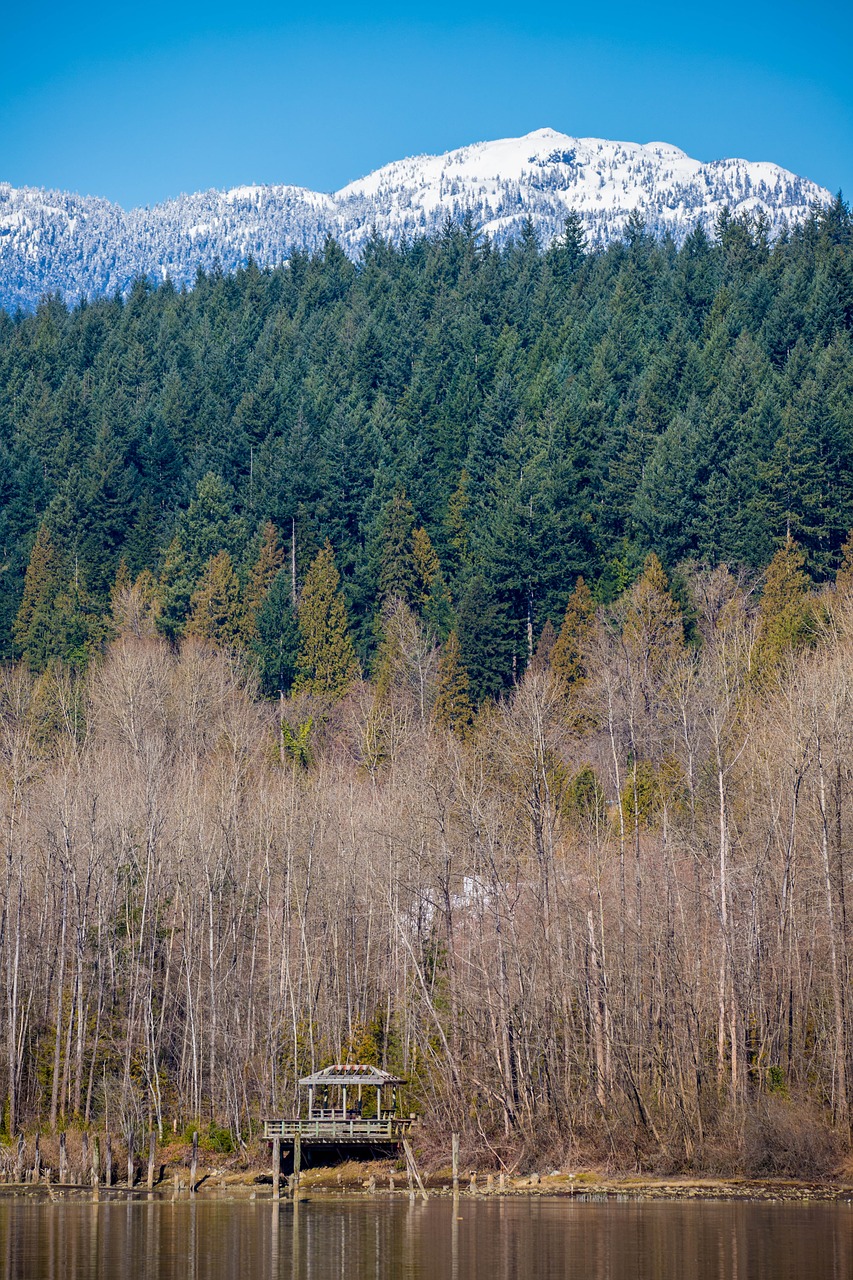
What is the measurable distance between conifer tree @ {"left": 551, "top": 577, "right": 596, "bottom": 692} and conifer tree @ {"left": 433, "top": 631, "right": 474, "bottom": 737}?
15.1 ft

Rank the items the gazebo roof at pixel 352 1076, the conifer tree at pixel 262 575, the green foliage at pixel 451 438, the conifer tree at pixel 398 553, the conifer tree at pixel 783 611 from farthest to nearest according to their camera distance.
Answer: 1. the conifer tree at pixel 398 553
2. the conifer tree at pixel 262 575
3. the green foliage at pixel 451 438
4. the conifer tree at pixel 783 611
5. the gazebo roof at pixel 352 1076

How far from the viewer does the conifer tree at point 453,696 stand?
249 feet

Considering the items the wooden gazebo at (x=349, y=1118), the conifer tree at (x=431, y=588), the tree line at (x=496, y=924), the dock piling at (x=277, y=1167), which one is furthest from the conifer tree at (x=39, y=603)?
the dock piling at (x=277, y=1167)

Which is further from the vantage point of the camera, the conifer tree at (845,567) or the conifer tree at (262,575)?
the conifer tree at (262,575)

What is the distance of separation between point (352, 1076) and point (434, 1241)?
11469 millimetres

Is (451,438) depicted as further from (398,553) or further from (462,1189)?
(462,1189)

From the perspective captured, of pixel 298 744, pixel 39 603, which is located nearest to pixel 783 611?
pixel 298 744

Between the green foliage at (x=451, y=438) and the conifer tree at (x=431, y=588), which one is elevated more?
the green foliage at (x=451, y=438)

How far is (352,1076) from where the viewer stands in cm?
4825

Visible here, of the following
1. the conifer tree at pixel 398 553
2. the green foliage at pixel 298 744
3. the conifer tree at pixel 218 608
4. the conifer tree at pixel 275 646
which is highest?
the conifer tree at pixel 398 553

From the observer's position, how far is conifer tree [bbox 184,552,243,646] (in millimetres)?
87750

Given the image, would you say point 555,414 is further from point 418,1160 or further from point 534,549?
point 418,1160

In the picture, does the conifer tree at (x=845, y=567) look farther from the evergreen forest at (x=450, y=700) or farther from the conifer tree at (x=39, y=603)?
the conifer tree at (x=39, y=603)

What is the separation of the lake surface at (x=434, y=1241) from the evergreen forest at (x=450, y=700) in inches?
209
